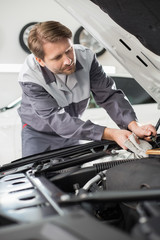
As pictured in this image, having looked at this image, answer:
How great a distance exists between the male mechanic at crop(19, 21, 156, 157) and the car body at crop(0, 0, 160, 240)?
0.34 feet

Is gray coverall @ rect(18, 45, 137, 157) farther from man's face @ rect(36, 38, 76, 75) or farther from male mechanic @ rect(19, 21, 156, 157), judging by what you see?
man's face @ rect(36, 38, 76, 75)

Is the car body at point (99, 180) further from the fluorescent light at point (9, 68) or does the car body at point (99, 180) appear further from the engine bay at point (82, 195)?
the fluorescent light at point (9, 68)

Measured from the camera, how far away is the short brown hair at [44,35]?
5.31 feet

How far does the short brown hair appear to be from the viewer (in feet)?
5.31

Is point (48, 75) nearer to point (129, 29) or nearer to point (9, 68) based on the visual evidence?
point (129, 29)

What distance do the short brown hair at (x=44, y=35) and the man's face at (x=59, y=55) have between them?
0.07 ft

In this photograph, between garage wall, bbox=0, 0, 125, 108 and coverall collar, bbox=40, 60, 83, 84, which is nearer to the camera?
coverall collar, bbox=40, 60, 83, 84

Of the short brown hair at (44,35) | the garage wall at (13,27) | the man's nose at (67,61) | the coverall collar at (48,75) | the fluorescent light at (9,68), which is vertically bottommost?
the fluorescent light at (9,68)

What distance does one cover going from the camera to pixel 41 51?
1638 millimetres

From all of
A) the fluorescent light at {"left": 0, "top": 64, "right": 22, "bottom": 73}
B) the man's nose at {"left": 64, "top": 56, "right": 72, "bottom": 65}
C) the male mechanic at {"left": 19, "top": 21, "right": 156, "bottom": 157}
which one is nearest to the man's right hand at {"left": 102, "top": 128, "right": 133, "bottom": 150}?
the male mechanic at {"left": 19, "top": 21, "right": 156, "bottom": 157}

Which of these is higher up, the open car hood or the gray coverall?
the open car hood

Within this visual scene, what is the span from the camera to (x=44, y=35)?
64.5 inches

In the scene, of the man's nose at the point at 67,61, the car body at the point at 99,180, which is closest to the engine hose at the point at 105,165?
the car body at the point at 99,180

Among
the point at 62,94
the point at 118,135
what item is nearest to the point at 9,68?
the point at 62,94
